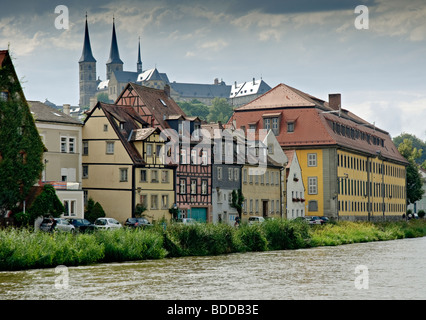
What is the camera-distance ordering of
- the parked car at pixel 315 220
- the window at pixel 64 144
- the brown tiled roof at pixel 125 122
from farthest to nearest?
the parked car at pixel 315 220 → the brown tiled roof at pixel 125 122 → the window at pixel 64 144

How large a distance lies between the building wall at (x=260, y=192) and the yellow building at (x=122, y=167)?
10.2 metres

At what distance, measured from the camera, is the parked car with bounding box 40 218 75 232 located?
52912 millimetres

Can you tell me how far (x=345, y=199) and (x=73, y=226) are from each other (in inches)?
1851

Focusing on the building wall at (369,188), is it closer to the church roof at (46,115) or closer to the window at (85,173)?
the window at (85,173)

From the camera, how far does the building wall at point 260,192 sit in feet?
256

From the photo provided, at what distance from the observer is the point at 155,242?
153ft

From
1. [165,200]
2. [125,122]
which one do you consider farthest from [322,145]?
[125,122]

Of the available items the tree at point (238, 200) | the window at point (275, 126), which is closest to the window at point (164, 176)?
the tree at point (238, 200)

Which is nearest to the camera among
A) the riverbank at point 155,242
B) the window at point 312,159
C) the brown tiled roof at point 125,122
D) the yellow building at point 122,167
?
the riverbank at point 155,242

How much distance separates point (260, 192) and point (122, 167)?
1753 centimetres

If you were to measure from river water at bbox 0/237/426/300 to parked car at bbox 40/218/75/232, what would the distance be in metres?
10.1

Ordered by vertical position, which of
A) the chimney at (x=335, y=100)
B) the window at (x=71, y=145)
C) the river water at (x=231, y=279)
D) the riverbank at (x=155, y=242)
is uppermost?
the chimney at (x=335, y=100)

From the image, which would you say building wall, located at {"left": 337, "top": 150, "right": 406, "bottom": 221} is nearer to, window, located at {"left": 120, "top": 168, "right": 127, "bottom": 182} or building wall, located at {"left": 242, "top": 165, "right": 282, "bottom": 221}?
building wall, located at {"left": 242, "top": 165, "right": 282, "bottom": 221}
